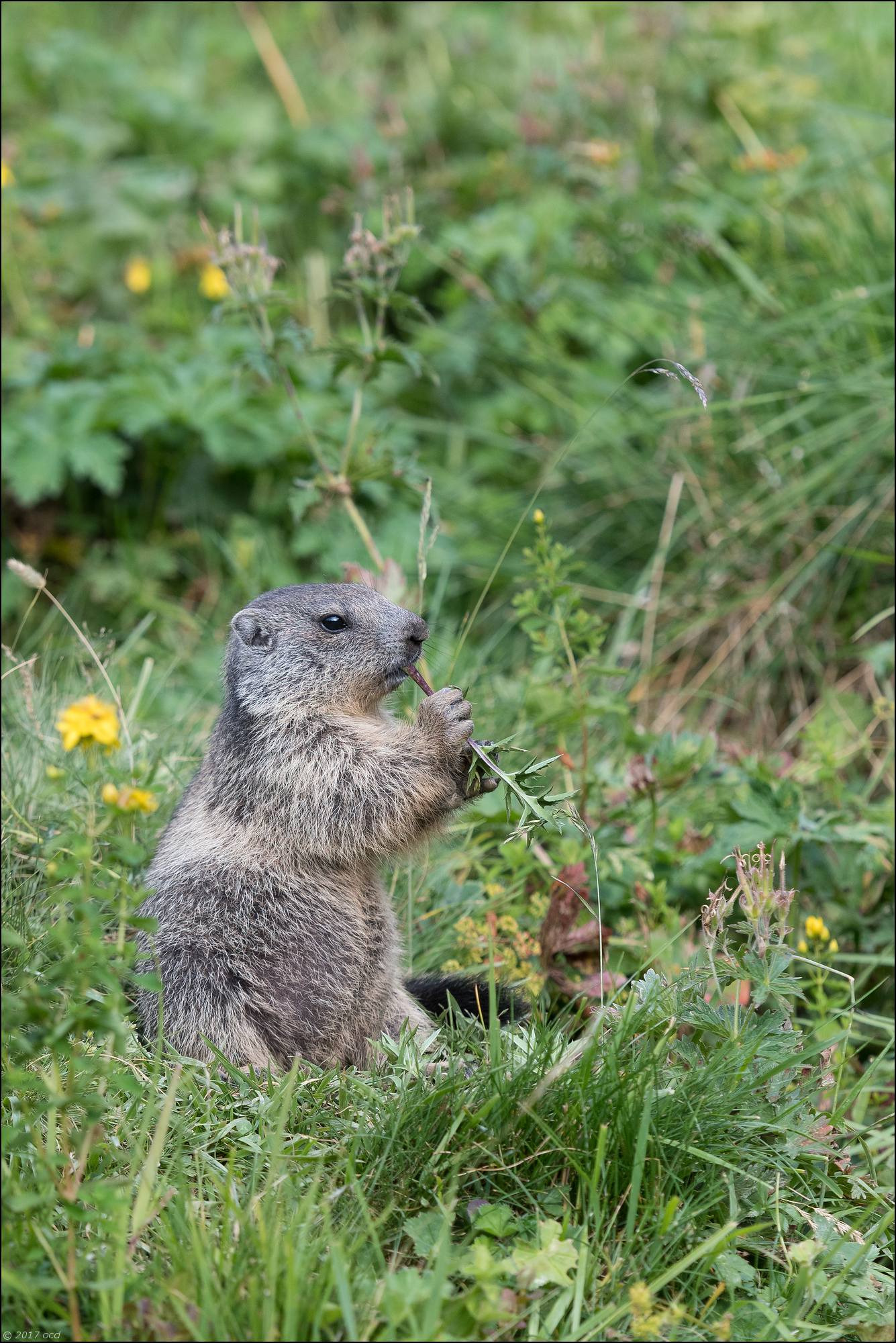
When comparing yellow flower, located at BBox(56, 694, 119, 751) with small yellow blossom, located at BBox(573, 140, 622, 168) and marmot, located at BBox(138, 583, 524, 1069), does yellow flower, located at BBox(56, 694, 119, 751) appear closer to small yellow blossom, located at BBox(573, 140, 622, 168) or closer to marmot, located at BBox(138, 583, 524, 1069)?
marmot, located at BBox(138, 583, 524, 1069)

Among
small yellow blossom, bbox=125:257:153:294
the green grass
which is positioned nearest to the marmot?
the green grass

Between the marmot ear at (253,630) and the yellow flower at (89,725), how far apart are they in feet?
4.21

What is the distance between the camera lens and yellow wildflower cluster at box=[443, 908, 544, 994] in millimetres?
4039

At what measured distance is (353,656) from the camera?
3889 mm

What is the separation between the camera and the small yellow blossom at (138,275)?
25.2ft

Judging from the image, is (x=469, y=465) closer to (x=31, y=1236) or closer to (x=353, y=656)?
(x=353, y=656)

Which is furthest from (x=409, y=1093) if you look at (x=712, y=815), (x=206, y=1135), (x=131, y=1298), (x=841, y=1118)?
(x=712, y=815)

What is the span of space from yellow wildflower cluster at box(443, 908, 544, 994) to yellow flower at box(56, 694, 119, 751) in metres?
1.64

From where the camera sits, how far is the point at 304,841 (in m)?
3.65

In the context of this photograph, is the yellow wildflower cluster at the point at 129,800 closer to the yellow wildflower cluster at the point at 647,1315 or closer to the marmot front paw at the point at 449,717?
the marmot front paw at the point at 449,717

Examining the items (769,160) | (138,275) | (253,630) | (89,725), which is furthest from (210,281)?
(89,725)

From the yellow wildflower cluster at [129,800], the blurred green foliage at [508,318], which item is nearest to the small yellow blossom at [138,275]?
the blurred green foliage at [508,318]

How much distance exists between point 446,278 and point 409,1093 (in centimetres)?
555

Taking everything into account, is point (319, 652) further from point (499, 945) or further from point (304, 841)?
point (499, 945)
